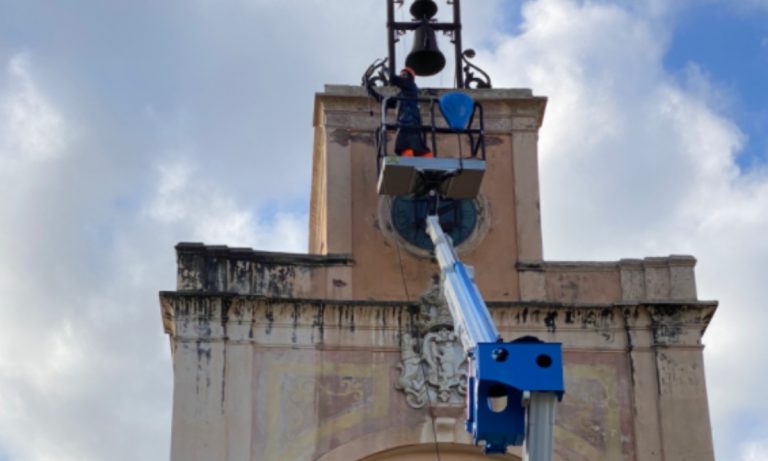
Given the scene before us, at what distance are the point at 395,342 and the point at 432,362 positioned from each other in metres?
0.56

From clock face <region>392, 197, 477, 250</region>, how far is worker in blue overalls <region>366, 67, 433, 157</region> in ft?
2.62

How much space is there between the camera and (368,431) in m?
23.4

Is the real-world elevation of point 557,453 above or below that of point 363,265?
below

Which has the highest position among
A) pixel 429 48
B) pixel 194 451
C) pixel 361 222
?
pixel 429 48

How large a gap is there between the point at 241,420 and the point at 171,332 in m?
1.69

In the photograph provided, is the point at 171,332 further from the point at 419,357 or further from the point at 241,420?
the point at 419,357

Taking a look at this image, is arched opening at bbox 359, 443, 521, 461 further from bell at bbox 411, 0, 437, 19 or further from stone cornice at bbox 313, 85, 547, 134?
bell at bbox 411, 0, 437, 19

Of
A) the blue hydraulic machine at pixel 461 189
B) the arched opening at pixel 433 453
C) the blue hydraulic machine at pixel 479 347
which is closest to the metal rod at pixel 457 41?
the blue hydraulic machine at pixel 461 189

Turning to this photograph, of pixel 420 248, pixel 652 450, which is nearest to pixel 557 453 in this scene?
pixel 652 450

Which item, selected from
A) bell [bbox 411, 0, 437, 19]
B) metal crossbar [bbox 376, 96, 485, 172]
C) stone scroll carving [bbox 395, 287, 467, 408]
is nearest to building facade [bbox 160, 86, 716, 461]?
stone scroll carving [bbox 395, 287, 467, 408]

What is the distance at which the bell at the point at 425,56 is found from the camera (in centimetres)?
2622

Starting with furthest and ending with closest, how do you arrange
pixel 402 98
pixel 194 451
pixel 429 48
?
pixel 429 48 < pixel 402 98 < pixel 194 451

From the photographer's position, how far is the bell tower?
76.5 feet

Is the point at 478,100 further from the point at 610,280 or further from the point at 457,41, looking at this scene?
the point at 610,280
